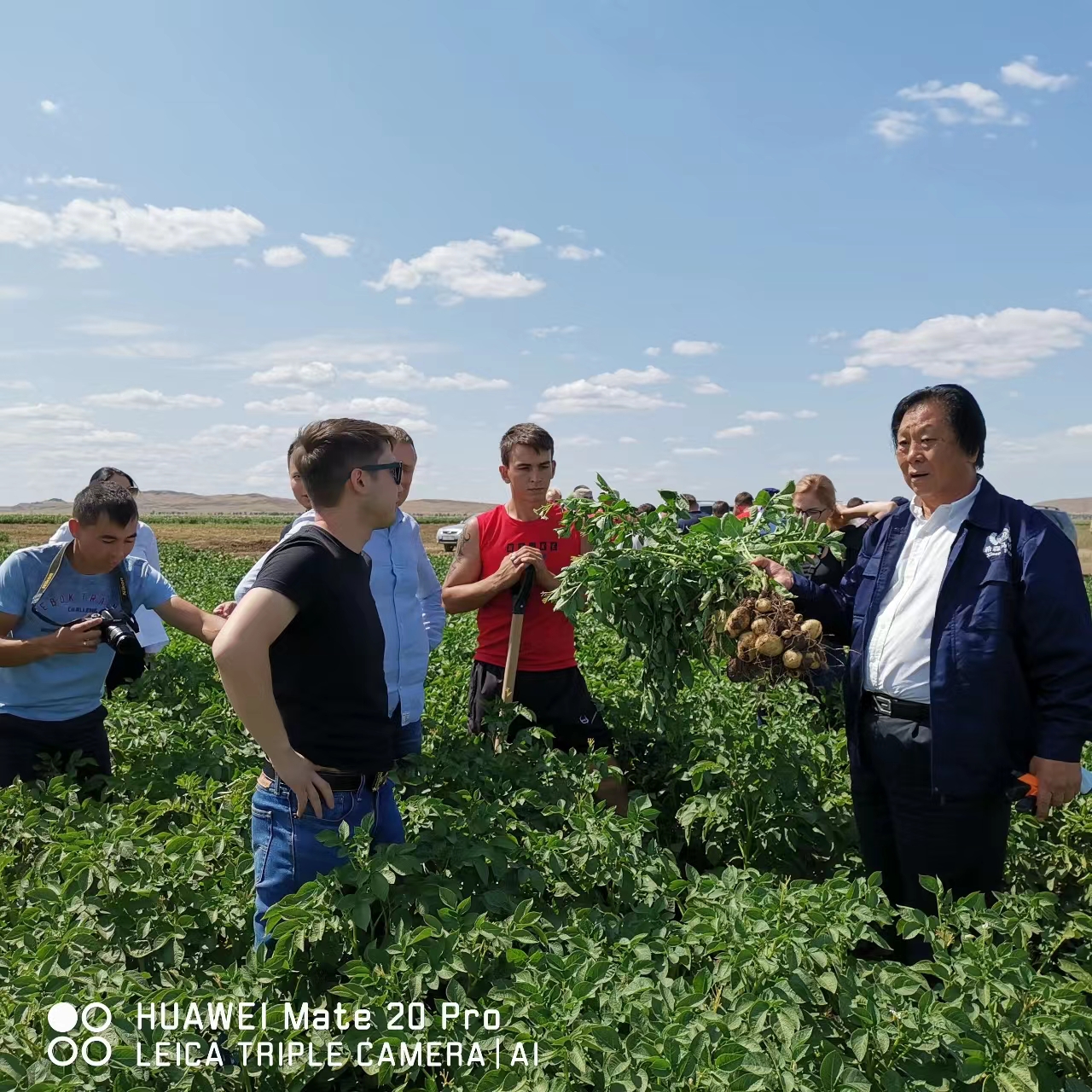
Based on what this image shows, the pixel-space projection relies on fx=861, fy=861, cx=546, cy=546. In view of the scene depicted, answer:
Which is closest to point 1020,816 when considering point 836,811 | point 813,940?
point 836,811

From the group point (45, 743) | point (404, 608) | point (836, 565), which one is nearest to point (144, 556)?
point (45, 743)

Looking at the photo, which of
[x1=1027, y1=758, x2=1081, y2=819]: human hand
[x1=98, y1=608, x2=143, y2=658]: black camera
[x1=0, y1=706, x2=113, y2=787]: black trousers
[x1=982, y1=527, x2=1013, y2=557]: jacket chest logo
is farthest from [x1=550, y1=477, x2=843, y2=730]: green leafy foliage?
[x1=0, y1=706, x2=113, y2=787]: black trousers

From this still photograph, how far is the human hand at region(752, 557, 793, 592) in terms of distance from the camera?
2941mm

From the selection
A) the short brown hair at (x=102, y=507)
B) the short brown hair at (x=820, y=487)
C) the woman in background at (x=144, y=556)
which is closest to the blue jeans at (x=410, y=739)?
the short brown hair at (x=102, y=507)

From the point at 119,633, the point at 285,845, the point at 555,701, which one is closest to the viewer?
the point at 285,845

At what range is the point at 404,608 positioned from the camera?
3.45m

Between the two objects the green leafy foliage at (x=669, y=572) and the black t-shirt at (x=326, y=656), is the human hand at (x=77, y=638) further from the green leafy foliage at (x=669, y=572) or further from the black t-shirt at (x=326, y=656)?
the green leafy foliage at (x=669, y=572)

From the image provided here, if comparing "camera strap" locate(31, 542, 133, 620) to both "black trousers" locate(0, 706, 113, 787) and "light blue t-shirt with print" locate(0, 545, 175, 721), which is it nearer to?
"light blue t-shirt with print" locate(0, 545, 175, 721)

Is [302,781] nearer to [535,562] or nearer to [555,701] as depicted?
[535,562]

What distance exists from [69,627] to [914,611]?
3.20 m

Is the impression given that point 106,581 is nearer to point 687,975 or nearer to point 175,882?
point 175,882

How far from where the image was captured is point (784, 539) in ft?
9.87

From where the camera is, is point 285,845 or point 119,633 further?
point 119,633

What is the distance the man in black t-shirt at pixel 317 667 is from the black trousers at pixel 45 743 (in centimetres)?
187
